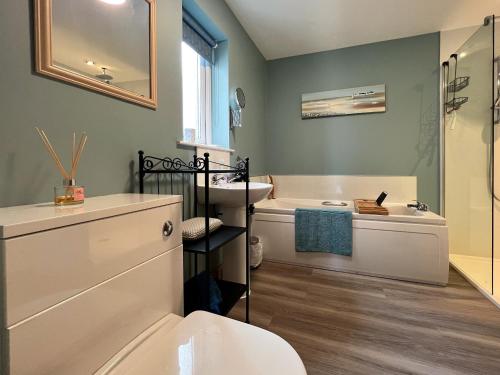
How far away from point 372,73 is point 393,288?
241 cm

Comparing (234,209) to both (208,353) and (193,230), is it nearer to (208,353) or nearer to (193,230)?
(193,230)

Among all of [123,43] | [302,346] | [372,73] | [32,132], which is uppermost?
[372,73]

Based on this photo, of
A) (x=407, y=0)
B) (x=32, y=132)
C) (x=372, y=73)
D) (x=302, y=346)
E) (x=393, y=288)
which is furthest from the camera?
(x=372, y=73)

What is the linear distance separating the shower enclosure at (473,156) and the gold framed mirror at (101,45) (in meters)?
2.74

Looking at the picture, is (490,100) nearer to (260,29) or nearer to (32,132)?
(260,29)

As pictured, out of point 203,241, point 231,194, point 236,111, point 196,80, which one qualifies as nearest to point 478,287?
point 231,194

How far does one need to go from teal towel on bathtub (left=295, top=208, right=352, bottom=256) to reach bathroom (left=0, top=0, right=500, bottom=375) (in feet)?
0.16

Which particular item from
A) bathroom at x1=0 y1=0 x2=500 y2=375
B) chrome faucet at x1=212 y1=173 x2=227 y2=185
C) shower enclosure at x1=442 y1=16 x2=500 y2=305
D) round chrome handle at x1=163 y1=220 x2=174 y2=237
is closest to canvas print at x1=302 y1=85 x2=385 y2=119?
bathroom at x1=0 y1=0 x2=500 y2=375

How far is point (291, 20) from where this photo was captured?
238cm

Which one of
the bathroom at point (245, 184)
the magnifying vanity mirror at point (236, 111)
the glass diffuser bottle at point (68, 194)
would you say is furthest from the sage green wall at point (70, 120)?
the magnifying vanity mirror at point (236, 111)

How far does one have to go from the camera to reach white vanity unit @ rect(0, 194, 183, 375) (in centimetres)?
50

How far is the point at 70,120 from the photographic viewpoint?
3.09ft

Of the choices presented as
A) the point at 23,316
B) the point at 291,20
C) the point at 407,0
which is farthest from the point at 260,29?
the point at 23,316

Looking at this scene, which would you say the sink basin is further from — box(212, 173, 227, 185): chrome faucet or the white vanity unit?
the white vanity unit
